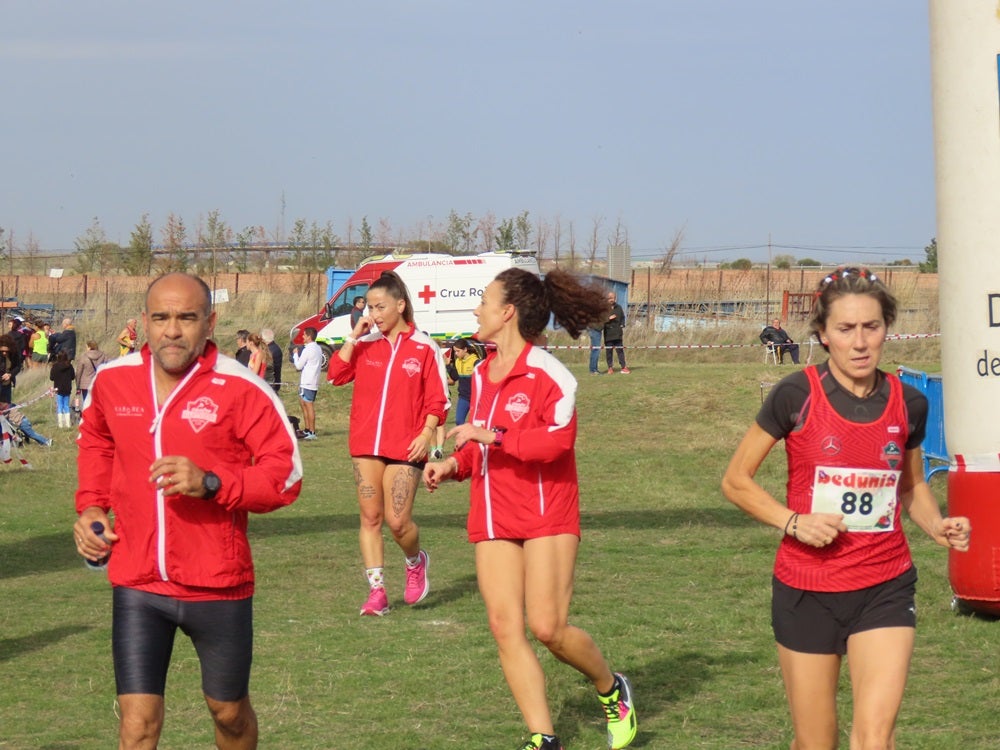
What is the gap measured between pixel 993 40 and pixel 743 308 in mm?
41537

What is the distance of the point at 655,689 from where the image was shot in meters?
7.30

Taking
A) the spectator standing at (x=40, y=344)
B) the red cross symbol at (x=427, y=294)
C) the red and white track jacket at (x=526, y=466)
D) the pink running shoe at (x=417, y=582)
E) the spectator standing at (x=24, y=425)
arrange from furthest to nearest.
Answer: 1. the red cross symbol at (x=427, y=294)
2. the spectator standing at (x=40, y=344)
3. the spectator standing at (x=24, y=425)
4. the pink running shoe at (x=417, y=582)
5. the red and white track jacket at (x=526, y=466)

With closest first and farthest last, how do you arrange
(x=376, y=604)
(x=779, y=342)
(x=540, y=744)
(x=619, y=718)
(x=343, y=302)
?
(x=540, y=744) → (x=619, y=718) → (x=376, y=604) → (x=779, y=342) → (x=343, y=302)

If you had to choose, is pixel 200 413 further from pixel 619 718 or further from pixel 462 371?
pixel 462 371

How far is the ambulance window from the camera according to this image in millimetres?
37469

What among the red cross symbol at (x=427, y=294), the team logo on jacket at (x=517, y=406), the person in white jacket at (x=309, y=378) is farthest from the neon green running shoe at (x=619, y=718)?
the red cross symbol at (x=427, y=294)

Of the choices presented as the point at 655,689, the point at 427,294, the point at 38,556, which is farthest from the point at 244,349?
the point at 655,689

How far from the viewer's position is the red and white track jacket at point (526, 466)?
5836 millimetres

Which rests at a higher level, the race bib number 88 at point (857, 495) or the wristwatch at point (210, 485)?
the wristwatch at point (210, 485)

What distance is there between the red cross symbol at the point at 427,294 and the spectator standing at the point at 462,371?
1131cm

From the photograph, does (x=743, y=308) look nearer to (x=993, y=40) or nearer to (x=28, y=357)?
(x=28, y=357)

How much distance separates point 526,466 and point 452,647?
271 cm

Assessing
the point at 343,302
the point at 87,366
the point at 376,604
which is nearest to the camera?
the point at 376,604

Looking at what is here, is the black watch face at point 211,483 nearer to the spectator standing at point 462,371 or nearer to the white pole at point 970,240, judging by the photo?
the white pole at point 970,240
